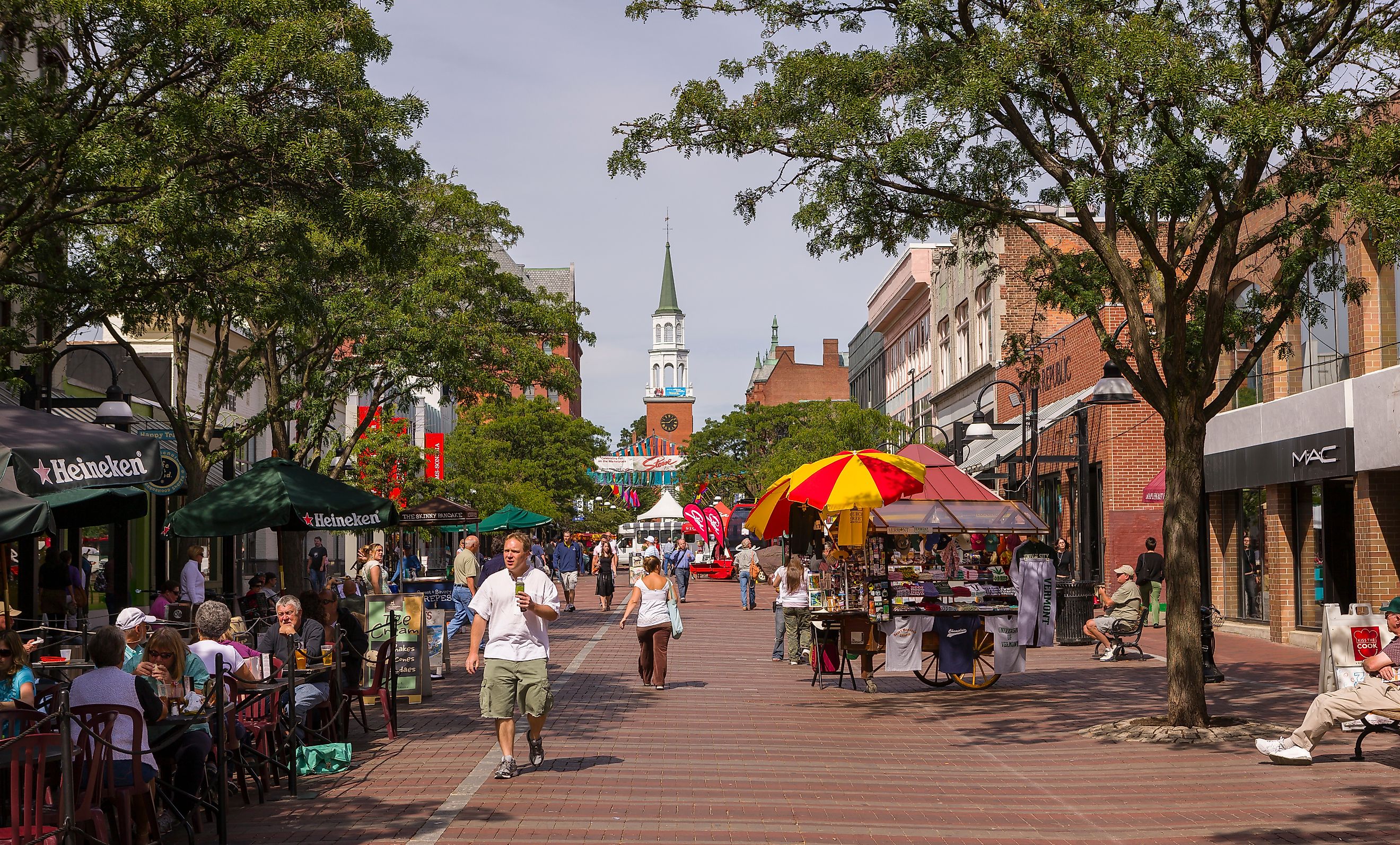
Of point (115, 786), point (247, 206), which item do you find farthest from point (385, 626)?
point (115, 786)

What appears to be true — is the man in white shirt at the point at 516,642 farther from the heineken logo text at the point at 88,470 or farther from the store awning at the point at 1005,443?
the store awning at the point at 1005,443

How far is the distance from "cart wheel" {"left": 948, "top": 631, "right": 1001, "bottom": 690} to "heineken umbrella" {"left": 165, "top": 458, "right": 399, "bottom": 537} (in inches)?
288

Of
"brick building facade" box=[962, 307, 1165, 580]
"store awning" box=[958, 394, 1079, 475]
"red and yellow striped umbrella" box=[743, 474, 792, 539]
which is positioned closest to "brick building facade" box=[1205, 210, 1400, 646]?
"brick building facade" box=[962, 307, 1165, 580]

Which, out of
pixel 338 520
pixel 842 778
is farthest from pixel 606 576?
pixel 842 778

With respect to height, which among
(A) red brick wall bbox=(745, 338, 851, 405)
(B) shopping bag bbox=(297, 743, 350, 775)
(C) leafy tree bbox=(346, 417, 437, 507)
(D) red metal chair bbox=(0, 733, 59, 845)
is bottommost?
(B) shopping bag bbox=(297, 743, 350, 775)

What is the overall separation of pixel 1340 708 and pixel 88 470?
921 cm

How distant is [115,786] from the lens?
25.3 ft

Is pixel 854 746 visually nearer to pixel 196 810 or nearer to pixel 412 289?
pixel 196 810

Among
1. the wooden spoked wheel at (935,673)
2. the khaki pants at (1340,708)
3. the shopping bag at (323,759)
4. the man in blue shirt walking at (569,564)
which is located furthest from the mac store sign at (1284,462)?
the man in blue shirt walking at (569,564)

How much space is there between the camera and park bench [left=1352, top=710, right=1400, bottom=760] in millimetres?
11133

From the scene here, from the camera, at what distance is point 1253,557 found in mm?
26125

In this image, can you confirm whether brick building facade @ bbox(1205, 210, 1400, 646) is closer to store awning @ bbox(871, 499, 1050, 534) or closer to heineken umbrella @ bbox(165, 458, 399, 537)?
store awning @ bbox(871, 499, 1050, 534)

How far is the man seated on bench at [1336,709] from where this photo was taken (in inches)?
436

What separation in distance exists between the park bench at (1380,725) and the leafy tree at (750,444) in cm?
5786
